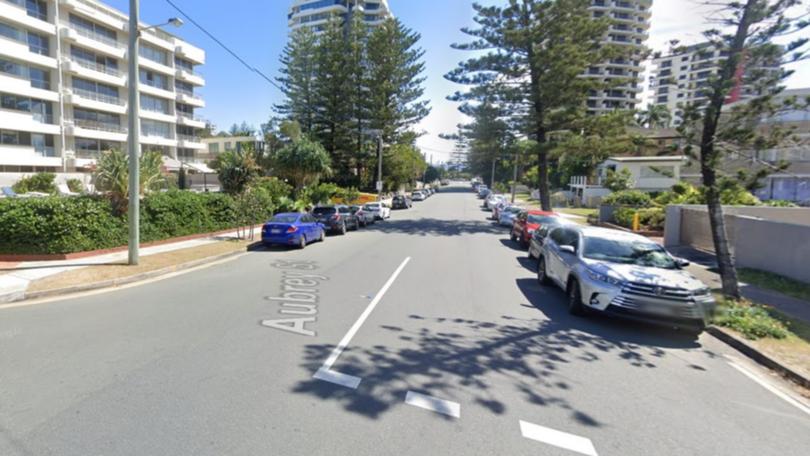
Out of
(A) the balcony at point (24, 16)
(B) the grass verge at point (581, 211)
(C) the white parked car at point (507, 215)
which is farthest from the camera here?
(B) the grass verge at point (581, 211)

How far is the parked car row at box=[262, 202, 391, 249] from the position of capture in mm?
14367

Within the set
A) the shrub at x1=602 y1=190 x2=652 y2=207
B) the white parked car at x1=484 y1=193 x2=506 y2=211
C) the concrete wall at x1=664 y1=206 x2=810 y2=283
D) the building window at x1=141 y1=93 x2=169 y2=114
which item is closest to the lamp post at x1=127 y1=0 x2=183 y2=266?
the concrete wall at x1=664 y1=206 x2=810 y2=283

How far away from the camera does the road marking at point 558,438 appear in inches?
130

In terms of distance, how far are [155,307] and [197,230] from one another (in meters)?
9.45

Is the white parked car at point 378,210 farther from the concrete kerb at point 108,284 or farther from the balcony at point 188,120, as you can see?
the balcony at point 188,120

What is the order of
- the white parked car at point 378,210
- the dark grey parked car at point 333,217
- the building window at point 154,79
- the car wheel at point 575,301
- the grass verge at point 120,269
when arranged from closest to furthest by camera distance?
the car wheel at point 575,301, the grass verge at point 120,269, the dark grey parked car at point 333,217, the white parked car at point 378,210, the building window at point 154,79

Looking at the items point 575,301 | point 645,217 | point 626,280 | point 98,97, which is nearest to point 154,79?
point 98,97

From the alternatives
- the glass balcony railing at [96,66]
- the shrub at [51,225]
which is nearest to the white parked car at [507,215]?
the shrub at [51,225]

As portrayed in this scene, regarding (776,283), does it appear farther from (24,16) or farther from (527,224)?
(24,16)

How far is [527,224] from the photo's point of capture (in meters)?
16.7

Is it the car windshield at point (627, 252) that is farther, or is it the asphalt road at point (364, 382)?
the car windshield at point (627, 252)

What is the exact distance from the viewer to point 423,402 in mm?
3936

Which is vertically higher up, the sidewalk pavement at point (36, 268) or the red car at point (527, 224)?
the red car at point (527, 224)

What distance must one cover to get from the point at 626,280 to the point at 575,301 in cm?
107
